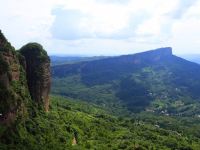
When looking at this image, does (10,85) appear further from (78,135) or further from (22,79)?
(78,135)

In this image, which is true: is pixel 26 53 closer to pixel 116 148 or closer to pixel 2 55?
pixel 2 55

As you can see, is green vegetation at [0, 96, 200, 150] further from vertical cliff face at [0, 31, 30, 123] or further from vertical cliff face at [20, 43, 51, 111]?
vertical cliff face at [20, 43, 51, 111]

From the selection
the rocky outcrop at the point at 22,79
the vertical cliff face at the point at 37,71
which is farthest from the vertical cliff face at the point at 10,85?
the vertical cliff face at the point at 37,71

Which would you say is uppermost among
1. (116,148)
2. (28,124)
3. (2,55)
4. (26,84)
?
(2,55)

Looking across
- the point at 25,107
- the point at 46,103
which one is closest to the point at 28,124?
the point at 25,107

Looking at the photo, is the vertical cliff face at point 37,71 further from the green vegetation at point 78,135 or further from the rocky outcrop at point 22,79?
the green vegetation at point 78,135

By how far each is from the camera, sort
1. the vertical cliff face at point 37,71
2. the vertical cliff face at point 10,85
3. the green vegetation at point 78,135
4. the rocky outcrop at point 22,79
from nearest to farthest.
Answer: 1. the vertical cliff face at point 10,85
2. the rocky outcrop at point 22,79
3. the green vegetation at point 78,135
4. the vertical cliff face at point 37,71

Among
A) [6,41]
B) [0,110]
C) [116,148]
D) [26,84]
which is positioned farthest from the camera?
[116,148]
